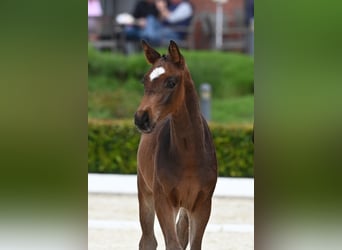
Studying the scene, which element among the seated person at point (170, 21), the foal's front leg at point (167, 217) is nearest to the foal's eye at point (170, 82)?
the foal's front leg at point (167, 217)

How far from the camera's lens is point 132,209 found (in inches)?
294

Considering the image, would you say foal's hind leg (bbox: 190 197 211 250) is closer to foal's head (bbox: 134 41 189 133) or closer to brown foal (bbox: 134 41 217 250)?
brown foal (bbox: 134 41 217 250)

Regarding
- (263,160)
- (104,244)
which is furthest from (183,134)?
(104,244)

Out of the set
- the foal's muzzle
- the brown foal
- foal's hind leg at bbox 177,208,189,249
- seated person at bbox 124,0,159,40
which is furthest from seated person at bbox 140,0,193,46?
the foal's muzzle

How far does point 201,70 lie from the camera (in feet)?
37.5

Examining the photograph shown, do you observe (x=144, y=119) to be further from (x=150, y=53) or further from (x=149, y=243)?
(x=149, y=243)

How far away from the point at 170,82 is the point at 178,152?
342mm

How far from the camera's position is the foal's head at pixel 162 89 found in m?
3.10

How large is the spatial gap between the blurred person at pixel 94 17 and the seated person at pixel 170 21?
0.77 meters

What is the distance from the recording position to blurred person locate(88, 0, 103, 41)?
1250 cm

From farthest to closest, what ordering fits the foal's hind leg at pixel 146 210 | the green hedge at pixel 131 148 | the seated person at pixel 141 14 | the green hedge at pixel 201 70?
the seated person at pixel 141 14
the green hedge at pixel 201 70
the green hedge at pixel 131 148
the foal's hind leg at pixel 146 210

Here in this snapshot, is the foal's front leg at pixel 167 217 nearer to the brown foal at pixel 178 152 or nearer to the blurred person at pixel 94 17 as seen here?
the brown foal at pixel 178 152

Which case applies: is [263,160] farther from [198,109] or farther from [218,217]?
[218,217]

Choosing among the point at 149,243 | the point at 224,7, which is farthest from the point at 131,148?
the point at 224,7
